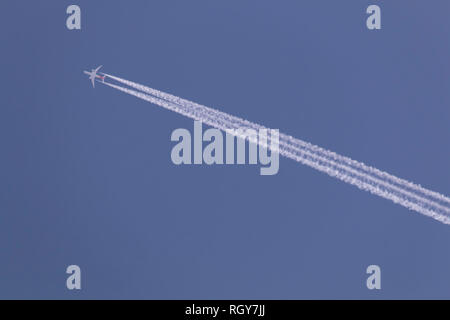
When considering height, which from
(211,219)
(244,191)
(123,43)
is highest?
(123,43)

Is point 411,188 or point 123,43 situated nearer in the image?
point 411,188

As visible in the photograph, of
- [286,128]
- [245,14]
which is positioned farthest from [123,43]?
[286,128]

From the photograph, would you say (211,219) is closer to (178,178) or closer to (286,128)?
(178,178)

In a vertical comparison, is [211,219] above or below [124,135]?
below

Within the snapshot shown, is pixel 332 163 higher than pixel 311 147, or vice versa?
pixel 311 147
